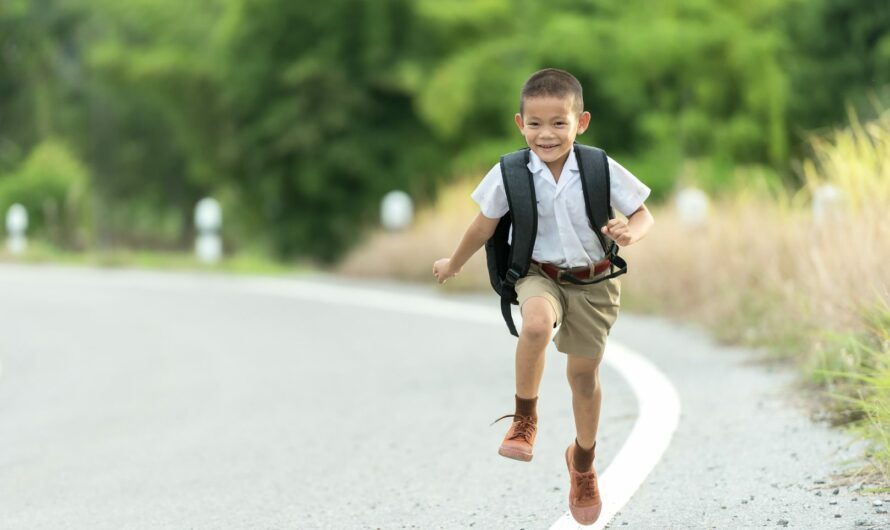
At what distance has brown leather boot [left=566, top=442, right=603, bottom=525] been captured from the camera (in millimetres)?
4754

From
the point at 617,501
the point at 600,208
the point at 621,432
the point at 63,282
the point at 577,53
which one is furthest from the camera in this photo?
the point at 577,53

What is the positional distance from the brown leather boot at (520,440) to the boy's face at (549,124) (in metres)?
0.90

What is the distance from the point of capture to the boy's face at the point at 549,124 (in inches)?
177

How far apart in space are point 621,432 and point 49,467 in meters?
2.80

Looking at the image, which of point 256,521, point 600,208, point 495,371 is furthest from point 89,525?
point 495,371

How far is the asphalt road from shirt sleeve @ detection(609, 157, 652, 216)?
112 centimetres

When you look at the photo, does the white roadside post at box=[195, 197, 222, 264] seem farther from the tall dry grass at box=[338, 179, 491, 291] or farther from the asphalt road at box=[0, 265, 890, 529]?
the asphalt road at box=[0, 265, 890, 529]

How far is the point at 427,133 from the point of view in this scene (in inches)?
1117

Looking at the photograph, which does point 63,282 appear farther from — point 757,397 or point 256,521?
point 256,521

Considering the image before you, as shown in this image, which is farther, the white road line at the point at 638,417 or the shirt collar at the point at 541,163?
the white road line at the point at 638,417

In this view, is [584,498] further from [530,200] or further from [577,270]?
[530,200]

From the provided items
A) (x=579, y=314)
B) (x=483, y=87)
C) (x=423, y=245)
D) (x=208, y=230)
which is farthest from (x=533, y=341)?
(x=483, y=87)

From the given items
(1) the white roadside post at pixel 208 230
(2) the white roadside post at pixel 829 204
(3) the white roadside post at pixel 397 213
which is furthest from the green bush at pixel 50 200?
(2) the white roadside post at pixel 829 204

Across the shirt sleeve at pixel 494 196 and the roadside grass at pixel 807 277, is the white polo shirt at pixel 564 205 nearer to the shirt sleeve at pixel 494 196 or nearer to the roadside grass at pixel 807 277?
the shirt sleeve at pixel 494 196
